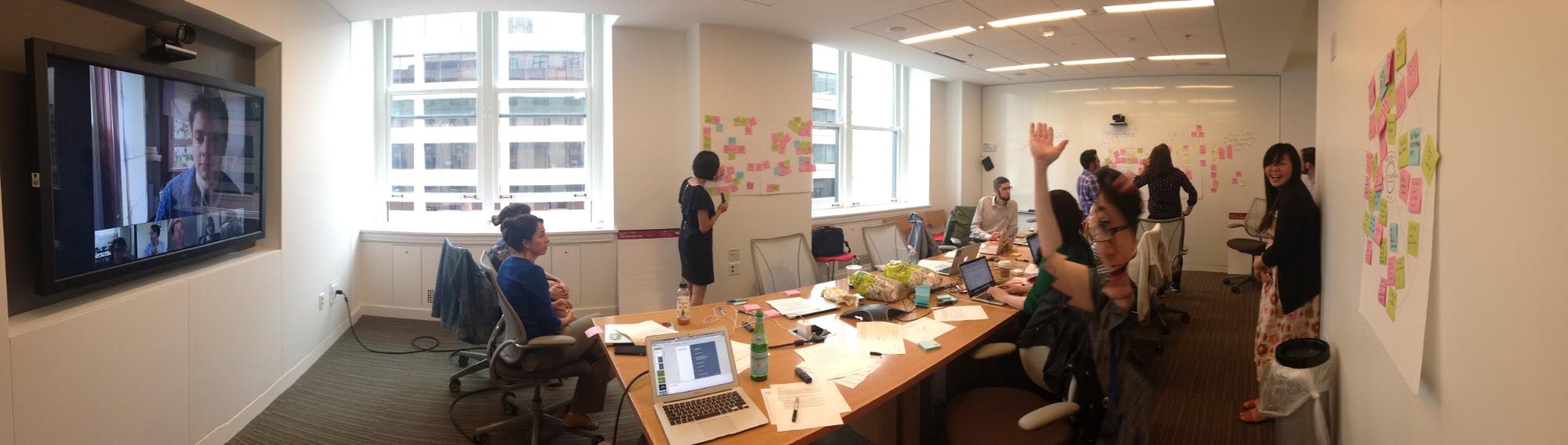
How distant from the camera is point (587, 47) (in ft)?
19.1

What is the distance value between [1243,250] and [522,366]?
21.6ft

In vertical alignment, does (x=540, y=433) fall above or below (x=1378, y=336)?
below

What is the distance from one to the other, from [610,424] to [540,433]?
355mm

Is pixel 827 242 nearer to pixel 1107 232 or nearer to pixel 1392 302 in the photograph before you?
pixel 1107 232

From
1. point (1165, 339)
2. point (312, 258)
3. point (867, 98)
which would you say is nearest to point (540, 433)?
point (312, 258)

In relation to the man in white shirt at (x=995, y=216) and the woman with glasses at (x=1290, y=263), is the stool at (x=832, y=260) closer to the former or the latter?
the man in white shirt at (x=995, y=216)

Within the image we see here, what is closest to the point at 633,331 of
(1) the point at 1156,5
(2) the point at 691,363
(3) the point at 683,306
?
(3) the point at 683,306

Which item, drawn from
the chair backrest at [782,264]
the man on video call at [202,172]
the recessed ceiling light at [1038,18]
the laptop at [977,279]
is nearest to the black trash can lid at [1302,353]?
the laptop at [977,279]

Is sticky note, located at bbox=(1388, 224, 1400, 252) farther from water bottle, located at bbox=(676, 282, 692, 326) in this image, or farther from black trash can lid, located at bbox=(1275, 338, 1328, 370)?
water bottle, located at bbox=(676, 282, 692, 326)

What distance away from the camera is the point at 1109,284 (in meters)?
1.96

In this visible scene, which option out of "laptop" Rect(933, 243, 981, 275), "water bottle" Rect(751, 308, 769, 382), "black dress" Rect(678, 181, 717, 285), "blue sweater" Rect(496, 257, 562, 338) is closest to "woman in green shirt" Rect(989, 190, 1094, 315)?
"water bottle" Rect(751, 308, 769, 382)

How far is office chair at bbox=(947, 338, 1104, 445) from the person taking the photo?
215 cm

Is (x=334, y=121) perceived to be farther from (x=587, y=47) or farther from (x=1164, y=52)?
(x=1164, y=52)

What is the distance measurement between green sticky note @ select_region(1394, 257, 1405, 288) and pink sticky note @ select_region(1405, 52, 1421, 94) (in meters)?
0.39
